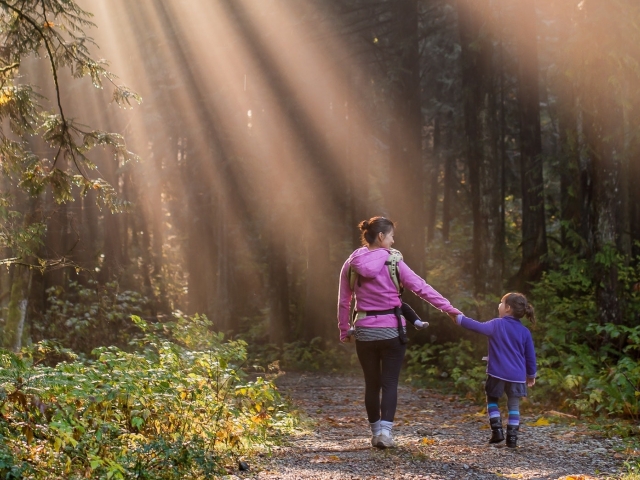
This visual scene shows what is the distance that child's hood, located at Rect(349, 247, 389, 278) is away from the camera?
7.11m

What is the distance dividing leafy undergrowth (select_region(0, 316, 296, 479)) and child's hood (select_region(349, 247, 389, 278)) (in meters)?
1.67

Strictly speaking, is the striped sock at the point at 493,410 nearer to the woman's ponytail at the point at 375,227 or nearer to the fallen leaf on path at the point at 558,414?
the woman's ponytail at the point at 375,227

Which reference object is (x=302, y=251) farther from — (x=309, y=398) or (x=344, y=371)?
(x=309, y=398)

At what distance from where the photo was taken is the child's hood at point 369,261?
7109mm

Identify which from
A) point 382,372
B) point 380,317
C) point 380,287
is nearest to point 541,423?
point 382,372

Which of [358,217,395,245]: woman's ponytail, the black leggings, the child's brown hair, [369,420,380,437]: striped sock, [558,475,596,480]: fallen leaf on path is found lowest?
[558,475,596,480]: fallen leaf on path

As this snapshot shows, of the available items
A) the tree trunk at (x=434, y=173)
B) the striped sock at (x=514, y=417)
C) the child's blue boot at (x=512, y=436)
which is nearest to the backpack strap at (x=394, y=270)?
the striped sock at (x=514, y=417)

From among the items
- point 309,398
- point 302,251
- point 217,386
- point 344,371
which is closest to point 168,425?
point 217,386

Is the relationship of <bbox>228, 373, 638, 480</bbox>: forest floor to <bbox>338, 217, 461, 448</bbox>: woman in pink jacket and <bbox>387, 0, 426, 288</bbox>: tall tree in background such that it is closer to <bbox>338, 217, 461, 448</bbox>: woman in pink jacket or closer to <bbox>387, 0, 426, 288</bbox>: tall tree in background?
<bbox>338, 217, 461, 448</bbox>: woman in pink jacket

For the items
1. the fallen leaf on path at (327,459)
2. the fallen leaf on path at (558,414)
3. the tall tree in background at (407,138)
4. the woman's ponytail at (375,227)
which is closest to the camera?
the fallen leaf on path at (327,459)

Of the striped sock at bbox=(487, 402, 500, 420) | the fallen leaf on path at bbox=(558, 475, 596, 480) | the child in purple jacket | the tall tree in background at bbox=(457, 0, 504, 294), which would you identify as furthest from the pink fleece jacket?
the tall tree in background at bbox=(457, 0, 504, 294)

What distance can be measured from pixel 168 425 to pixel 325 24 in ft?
54.6

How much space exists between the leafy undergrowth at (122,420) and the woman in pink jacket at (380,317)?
45.5 inches

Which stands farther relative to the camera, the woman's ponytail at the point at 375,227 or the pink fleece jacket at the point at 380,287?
the woman's ponytail at the point at 375,227
